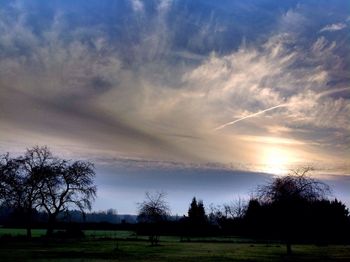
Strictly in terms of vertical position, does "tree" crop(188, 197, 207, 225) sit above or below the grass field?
above

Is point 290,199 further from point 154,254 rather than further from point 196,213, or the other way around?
point 196,213

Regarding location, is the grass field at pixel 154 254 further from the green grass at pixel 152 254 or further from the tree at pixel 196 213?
the tree at pixel 196 213

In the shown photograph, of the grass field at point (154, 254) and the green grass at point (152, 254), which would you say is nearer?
the green grass at point (152, 254)

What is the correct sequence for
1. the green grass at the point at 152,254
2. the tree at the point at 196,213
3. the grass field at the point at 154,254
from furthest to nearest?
1. the tree at the point at 196,213
2. the grass field at the point at 154,254
3. the green grass at the point at 152,254

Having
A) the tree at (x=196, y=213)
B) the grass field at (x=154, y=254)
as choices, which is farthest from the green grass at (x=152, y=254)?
the tree at (x=196, y=213)

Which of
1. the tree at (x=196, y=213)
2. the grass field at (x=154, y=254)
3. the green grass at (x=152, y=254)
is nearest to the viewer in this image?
the green grass at (x=152, y=254)

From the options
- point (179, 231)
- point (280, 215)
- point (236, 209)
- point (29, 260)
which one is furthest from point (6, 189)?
point (236, 209)

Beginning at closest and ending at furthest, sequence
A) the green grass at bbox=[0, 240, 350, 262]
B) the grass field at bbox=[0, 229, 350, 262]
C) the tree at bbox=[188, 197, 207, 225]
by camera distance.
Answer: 1. the green grass at bbox=[0, 240, 350, 262]
2. the grass field at bbox=[0, 229, 350, 262]
3. the tree at bbox=[188, 197, 207, 225]

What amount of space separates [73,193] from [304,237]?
39281 millimetres

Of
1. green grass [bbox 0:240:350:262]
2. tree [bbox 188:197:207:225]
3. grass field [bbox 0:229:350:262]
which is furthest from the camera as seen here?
tree [bbox 188:197:207:225]

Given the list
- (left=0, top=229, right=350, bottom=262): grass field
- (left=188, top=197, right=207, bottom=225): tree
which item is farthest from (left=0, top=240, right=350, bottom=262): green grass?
(left=188, top=197, right=207, bottom=225): tree

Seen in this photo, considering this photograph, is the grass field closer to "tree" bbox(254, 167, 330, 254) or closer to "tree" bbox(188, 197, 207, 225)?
"tree" bbox(254, 167, 330, 254)

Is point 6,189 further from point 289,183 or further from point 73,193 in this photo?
point 289,183

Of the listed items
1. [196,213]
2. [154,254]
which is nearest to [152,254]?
[154,254]
